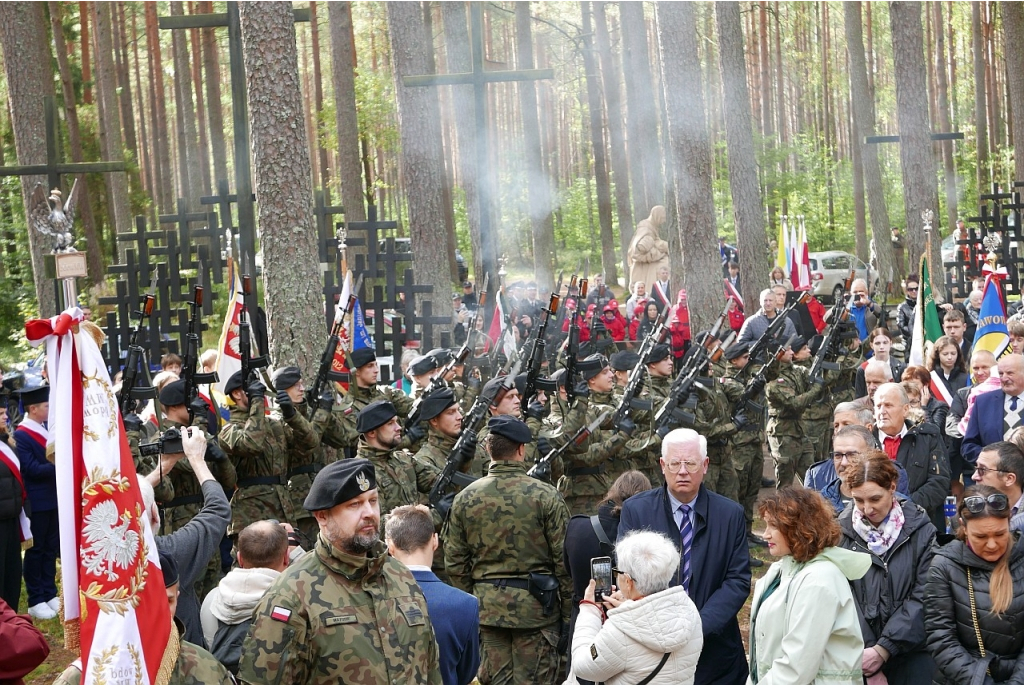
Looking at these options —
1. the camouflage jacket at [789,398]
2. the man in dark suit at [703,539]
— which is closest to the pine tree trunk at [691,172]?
the camouflage jacket at [789,398]

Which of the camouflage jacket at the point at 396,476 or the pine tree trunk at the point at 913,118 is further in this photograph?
the pine tree trunk at the point at 913,118

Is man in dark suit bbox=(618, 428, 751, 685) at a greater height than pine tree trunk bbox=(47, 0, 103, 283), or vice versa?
pine tree trunk bbox=(47, 0, 103, 283)

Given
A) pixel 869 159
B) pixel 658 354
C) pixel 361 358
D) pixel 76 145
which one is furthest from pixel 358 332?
pixel 869 159

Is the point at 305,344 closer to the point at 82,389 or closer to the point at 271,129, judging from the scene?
the point at 271,129

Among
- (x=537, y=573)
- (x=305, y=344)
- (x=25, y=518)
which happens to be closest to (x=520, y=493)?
(x=537, y=573)

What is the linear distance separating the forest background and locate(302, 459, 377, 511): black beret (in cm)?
819

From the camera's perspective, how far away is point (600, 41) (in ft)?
104

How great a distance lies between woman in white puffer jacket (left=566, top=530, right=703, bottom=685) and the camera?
394 cm

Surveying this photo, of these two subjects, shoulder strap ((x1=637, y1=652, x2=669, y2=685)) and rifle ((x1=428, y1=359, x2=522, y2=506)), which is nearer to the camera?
shoulder strap ((x1=637, y1=652, x2=669, y2=685))

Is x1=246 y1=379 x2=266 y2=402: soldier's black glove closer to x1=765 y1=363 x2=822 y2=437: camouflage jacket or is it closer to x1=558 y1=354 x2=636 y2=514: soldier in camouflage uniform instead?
x1=558 y1=354 x2=636 y2=514: soldier in camouflage uniform

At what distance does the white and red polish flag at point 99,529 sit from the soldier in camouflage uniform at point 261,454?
4.07 metres

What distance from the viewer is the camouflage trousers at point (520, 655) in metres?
5.63

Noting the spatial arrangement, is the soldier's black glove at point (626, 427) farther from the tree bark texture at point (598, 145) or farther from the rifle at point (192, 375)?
the tree bark texture at point (598, 145)

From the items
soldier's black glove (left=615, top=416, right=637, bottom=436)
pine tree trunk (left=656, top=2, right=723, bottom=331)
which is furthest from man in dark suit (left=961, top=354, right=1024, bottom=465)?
pine tree trunk (left=656, top=2, right=723, bottom=331)
